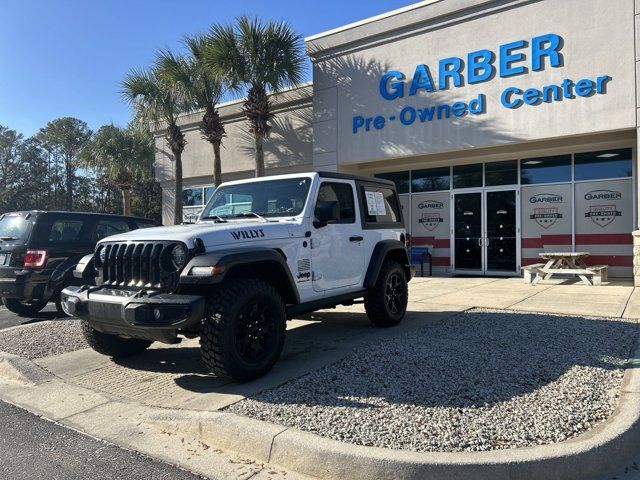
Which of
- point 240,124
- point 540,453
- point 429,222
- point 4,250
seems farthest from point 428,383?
point 240,124

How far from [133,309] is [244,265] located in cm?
102

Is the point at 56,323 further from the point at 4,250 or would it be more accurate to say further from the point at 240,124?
the point at 240,124

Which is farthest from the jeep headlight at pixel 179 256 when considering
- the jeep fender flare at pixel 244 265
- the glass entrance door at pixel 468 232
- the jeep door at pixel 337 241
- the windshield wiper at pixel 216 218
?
the glass entrance door at pixel 468 232

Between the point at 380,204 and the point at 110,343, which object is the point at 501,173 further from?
the point at 110,343

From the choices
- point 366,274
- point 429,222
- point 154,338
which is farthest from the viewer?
point 429,222

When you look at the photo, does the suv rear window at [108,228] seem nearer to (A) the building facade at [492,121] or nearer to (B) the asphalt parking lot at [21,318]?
(B) the asphalt parking lot at [21,318]

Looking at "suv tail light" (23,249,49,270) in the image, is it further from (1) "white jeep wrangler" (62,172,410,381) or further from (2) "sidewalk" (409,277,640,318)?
(2) "sidewalk" (409,277,640,318)

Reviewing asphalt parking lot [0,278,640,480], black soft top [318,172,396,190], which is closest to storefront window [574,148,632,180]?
asphalt parking lot [0,278,640,480]

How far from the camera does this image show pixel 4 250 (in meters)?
7.83

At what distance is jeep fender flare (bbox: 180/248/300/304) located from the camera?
4176mm

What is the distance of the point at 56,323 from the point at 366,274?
4835mm

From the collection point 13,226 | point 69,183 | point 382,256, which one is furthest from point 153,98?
point 69,183

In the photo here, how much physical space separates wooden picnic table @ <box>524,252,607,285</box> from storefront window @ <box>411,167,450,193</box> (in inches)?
A: 160

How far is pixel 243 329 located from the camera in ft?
14.7
